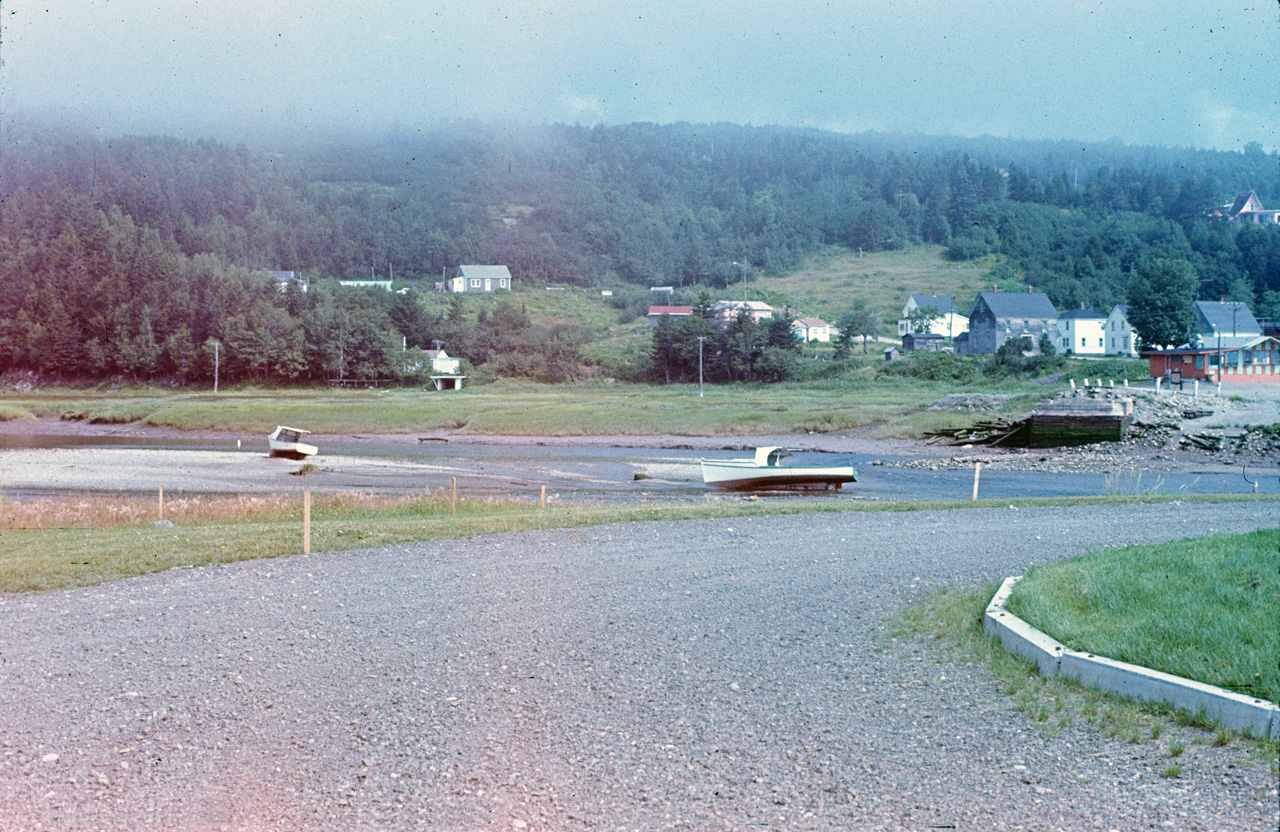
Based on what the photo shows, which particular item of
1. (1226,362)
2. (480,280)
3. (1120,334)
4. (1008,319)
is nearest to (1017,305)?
(1008,319)

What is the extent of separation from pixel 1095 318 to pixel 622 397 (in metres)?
63.0

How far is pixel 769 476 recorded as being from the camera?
3566 cm

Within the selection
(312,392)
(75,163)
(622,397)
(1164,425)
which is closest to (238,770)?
(1164,425)

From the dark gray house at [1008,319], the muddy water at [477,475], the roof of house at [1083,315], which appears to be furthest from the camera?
the roof of house at [1083,315]

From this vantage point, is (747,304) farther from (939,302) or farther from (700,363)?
(700,363)

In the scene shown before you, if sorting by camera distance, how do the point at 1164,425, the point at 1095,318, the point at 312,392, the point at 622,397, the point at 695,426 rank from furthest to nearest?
the point at 1095,318, the point at 312,392, the point at 622,397, the point at 695,426, the point at 1164,425

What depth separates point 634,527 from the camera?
58.6ft

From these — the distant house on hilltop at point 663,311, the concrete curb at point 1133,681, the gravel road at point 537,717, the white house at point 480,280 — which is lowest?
the gravel road at point 537,717

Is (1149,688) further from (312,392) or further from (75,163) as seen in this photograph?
(75,163)

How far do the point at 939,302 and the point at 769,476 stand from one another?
366ft

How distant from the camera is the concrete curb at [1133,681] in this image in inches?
243

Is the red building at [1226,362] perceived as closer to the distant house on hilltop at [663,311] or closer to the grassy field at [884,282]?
the grassy field at [884,282]

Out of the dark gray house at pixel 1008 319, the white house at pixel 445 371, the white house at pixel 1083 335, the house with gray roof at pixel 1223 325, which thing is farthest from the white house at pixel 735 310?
the house with gray roof at pixel 1223 325

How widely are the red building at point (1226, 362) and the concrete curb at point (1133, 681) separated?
7854 centimetres
